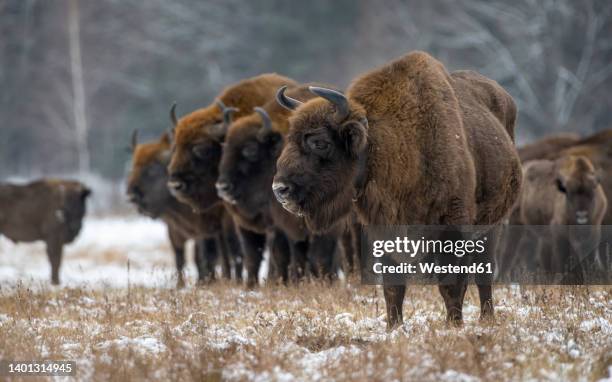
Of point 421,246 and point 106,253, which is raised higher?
point 106,253

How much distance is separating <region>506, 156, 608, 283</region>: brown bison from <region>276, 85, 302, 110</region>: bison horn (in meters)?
5.08

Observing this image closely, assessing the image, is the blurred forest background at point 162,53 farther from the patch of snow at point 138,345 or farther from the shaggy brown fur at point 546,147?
the patch of snow at point 138,345

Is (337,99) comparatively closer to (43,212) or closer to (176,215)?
(176,215)

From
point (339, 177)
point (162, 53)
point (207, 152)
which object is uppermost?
point (162, 53)

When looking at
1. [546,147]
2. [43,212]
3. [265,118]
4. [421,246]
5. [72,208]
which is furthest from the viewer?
[72,208]

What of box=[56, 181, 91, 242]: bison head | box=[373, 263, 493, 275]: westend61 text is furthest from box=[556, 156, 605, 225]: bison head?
box=[56, 181, 91, 242]: bison head

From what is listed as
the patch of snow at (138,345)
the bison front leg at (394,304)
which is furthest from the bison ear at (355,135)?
the patch of snow at (138,345)

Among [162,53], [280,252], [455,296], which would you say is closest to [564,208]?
[280,252]

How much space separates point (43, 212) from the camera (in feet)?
53.7

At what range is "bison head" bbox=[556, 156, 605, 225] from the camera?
12188 mm

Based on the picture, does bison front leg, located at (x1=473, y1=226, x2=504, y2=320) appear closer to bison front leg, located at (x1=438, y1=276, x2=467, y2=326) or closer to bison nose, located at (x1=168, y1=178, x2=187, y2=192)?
bison front leg, located at (x1=438, y1=276, x2=467, y2=326)

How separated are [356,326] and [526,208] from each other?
6.98 metres

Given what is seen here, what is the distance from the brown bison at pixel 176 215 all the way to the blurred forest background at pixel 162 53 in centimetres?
2428

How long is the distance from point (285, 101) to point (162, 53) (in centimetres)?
3606
